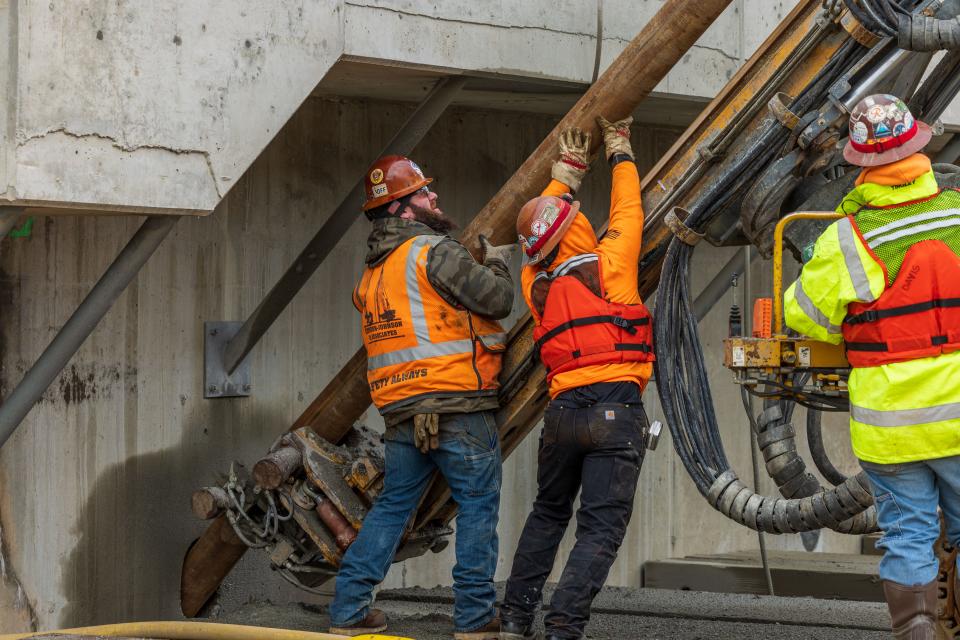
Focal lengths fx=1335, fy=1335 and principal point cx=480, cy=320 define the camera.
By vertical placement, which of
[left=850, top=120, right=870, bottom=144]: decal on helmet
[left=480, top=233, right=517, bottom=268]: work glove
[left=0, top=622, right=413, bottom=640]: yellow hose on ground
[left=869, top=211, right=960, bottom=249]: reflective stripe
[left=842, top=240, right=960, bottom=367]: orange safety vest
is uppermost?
[left=850, top=120, right=870, bottom=144]: decal on helmet

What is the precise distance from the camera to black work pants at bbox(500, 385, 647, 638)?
5027 millimetres

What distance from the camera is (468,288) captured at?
536 cm

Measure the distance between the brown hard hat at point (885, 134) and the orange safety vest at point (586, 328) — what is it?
3.81ft

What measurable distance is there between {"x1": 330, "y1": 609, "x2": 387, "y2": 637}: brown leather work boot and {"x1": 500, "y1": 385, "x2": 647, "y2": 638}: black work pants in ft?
2.42

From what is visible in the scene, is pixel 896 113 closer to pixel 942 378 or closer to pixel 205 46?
pixel 942 378

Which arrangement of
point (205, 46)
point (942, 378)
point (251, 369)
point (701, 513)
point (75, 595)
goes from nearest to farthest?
point (942, 378), point (205, 46), point (75, 595), point (251, 369), point (701, 513)

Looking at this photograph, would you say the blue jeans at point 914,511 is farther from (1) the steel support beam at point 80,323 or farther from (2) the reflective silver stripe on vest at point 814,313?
(1) the steel support beam at point 80,323

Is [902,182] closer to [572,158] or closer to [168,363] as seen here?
[572,158]

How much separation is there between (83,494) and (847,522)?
3.38 metres

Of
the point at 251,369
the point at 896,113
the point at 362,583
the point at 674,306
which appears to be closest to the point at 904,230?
the point at 896,113

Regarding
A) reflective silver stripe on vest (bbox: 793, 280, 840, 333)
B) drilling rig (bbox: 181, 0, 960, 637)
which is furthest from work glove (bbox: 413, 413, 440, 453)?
reflective silver stripe on vest (bbox: 793, 280, 840, 333)

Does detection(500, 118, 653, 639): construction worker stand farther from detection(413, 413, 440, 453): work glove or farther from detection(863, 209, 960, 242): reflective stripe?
detection(863, 209, 960, 242): reflective stripe

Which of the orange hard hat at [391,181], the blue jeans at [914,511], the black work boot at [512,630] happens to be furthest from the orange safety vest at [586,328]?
the blue jeans at [914,511]

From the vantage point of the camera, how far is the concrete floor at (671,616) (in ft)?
19.3
